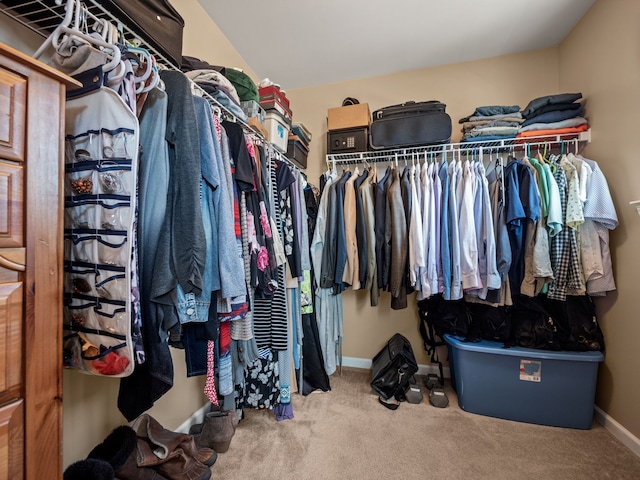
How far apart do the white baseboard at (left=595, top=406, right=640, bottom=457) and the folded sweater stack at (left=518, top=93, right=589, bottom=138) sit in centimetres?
176

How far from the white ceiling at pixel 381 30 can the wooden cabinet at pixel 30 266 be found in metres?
1.64

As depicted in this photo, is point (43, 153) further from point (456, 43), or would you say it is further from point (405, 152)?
point (456, 43)

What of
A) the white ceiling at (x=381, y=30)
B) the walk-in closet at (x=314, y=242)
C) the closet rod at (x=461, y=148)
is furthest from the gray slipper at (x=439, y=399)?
the white ceiling at (x=381, y=30)

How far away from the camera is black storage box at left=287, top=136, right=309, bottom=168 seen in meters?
2.09

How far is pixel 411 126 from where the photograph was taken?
192 cm

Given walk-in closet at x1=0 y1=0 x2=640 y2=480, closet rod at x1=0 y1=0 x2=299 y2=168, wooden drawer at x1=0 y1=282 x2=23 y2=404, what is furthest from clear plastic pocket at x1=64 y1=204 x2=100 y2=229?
closet rod at x1=0 y1=0 x2=299 y2=168

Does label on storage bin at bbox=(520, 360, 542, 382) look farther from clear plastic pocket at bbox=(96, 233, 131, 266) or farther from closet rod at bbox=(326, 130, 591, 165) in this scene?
clear plastic pocket at bbox=(96, 233, 131, 266)

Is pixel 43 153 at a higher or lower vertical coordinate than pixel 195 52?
lower

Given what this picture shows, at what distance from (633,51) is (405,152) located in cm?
124

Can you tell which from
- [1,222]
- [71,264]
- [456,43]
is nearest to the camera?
[1,222]

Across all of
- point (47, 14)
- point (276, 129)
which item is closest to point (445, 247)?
point (276, 129)

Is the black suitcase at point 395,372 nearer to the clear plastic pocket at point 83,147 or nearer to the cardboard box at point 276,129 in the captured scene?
the cardboard box at point 276,129

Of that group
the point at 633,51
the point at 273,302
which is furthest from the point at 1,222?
the point at 633,51

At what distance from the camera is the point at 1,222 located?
470mm
